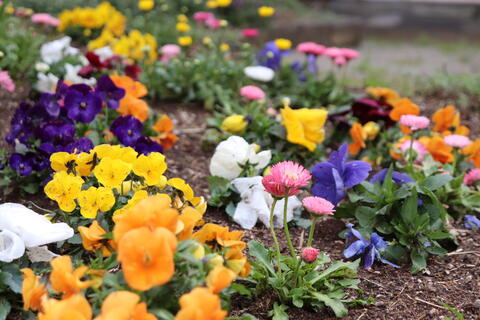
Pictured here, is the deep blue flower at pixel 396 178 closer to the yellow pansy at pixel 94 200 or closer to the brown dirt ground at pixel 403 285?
the brown dirt ground at pixel 403 285

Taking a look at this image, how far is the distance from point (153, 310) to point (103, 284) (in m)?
0.20

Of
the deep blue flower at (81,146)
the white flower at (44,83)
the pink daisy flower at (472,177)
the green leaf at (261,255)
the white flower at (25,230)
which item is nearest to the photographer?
the white flower at (25,230)

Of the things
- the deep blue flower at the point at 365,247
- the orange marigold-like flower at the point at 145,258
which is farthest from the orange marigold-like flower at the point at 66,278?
the deep blue flower at the point at 365,247

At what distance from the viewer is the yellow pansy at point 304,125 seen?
2.95m

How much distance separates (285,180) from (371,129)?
1.75m

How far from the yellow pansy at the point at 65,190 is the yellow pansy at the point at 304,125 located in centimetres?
128

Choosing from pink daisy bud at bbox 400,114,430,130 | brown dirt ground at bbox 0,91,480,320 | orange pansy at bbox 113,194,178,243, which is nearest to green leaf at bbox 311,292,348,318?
brown dirt ground at bbox 0,91,480,320

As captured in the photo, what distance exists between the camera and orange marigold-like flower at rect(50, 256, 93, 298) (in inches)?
57.3

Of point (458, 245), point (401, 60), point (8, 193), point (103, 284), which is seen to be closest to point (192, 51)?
point (401, 60)

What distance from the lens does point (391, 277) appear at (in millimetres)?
2232

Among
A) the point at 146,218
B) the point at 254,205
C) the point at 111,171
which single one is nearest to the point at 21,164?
the point at 111,171

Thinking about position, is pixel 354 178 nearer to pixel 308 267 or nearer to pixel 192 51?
pixel 308 267

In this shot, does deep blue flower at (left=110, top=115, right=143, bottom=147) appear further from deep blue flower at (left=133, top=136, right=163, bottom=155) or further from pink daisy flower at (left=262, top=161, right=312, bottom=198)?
pink daisy flower at (left=262, top=161, right=312, bottom=198)

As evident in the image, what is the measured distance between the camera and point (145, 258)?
1.34 metres
